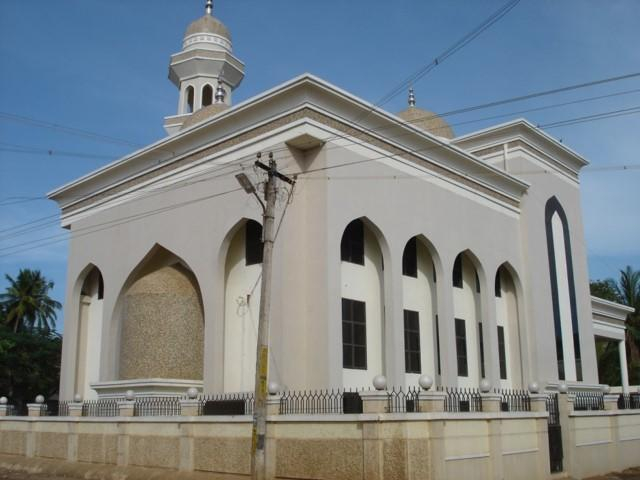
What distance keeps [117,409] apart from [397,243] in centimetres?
741

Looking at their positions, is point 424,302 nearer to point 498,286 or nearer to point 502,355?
point 502,355

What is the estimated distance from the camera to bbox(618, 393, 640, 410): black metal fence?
55.2ft

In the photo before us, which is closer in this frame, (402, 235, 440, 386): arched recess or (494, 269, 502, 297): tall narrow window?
(402, 235, 440, 386): arched recess

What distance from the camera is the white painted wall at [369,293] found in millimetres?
15820

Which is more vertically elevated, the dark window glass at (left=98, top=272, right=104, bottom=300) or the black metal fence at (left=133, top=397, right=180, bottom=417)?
the dark window glass at (left=98, top=272, right=104, bottom=300)

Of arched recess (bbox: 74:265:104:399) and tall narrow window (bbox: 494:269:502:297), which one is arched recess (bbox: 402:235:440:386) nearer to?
tall narrow window (bbox: 494:269:502:297)

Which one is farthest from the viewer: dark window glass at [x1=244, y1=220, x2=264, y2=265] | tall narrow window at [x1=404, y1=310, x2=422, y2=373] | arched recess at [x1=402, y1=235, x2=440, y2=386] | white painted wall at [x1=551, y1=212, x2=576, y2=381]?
white painted wall at [x1=551, y1=212, x2=576, y2=381]

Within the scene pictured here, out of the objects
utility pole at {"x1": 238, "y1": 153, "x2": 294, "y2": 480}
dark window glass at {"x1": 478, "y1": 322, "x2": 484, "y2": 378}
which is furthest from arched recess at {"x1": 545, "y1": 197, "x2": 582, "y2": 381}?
utility pole at {"x1": 238, "y1": 153, "x2": 294, "y2": 480}

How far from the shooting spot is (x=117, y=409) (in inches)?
616

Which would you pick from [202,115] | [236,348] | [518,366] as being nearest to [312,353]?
[236,348]

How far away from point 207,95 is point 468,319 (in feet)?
41.6

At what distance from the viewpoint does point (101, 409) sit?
1609 centimetres

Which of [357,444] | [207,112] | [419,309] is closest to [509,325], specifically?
[419,309]

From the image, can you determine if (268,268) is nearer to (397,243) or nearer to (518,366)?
(397,243)
